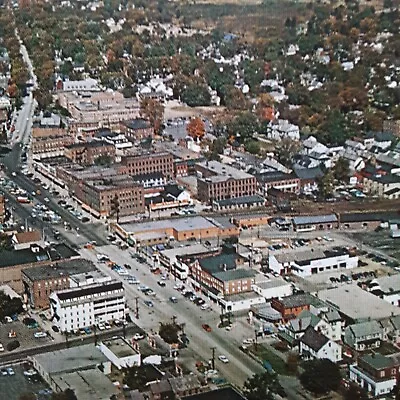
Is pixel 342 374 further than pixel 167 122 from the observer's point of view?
No

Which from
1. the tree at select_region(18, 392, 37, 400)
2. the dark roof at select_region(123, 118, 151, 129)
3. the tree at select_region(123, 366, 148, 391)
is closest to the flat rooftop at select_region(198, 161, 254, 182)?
the dark roof at select_region(123, 118, 151, 129)

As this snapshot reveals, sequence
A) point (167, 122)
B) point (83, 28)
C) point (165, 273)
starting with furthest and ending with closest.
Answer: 1. point (83, 28)
2. point (167, 122)
3. point (165, 273)

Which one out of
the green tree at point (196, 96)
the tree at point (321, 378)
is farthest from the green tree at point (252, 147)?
the tree at point (321, 378)

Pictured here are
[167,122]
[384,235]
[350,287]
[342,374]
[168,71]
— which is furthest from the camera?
[168,71]

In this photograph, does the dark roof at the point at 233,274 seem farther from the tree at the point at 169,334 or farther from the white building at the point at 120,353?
the white building at the point at 120,353

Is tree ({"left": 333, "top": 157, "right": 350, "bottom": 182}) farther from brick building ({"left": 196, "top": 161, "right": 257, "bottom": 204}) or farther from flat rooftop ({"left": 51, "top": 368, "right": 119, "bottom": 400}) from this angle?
flat rooftop ({"left": 51, "top": 368, "right": 119, "bottom": 400})

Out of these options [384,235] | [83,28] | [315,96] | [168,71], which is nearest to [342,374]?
[384,235]

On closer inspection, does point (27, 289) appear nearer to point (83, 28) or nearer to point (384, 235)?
point (384, 235)
